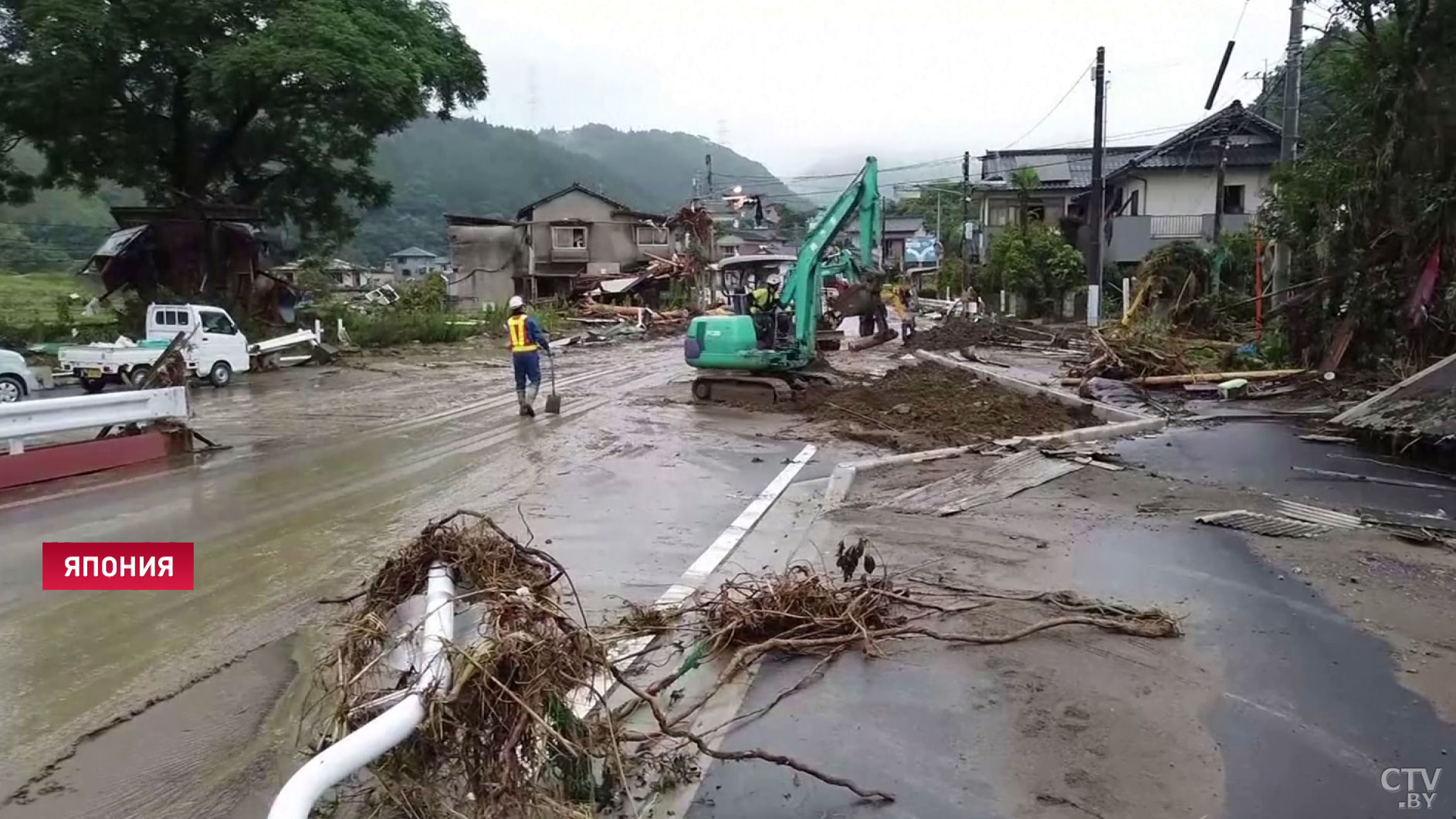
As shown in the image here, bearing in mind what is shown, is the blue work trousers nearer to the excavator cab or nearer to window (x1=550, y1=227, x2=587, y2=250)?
the excavator cab

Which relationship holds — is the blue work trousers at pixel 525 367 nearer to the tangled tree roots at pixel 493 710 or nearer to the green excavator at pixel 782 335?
the green excavator at pixel 782 335

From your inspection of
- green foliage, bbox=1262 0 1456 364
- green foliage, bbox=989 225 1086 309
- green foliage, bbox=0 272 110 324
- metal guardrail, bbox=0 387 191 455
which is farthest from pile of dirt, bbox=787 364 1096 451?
green foliage, bbox=0 272 110 324

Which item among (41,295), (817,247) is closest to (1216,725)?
(817,247)

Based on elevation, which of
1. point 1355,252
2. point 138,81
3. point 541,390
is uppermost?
point 138,81

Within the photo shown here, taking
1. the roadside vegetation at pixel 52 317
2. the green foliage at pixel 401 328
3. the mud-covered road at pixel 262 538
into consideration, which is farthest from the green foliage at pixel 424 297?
the mud-covered road at pixel 262 538

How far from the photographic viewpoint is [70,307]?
92.9 feet

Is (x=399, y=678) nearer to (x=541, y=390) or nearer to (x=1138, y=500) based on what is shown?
(x=1138, y=500)

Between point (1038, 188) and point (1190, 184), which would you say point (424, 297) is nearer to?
point (1038, 188)

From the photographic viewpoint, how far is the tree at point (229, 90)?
22875mm

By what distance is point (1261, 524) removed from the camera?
7715 millimetres

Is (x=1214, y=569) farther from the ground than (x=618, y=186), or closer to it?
closer to it

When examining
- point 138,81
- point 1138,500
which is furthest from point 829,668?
point 138,81

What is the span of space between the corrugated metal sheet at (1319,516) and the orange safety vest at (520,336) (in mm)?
10367

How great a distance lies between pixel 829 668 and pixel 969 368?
571 inches
